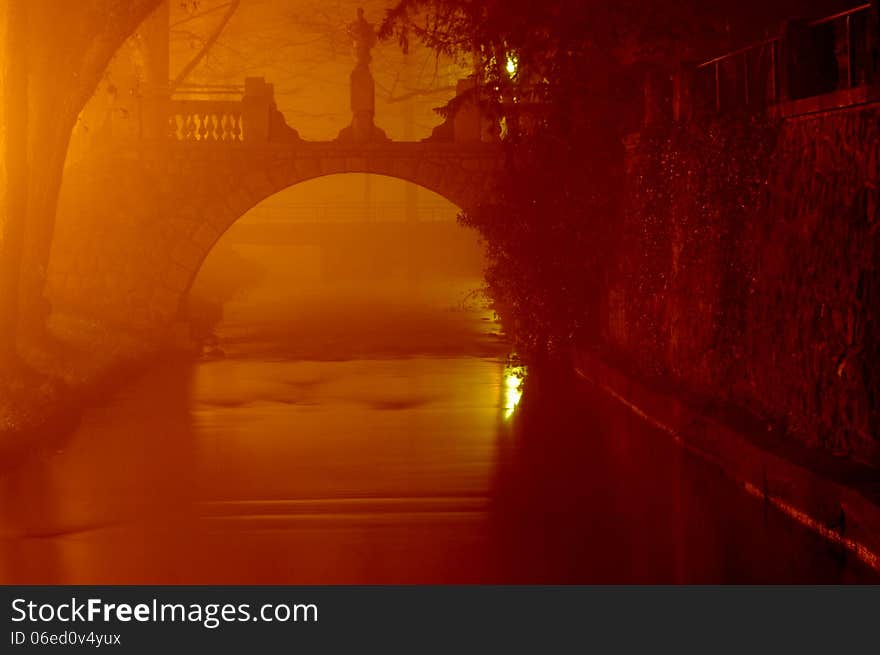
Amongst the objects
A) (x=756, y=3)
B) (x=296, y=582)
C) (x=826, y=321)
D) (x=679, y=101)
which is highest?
(x=756, y=3)

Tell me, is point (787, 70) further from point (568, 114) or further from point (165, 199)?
point (165, 199)

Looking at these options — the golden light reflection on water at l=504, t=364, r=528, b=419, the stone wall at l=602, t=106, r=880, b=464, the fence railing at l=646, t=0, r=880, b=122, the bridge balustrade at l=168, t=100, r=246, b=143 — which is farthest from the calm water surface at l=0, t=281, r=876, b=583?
the bridge balustrade at l=168, t=100, r=246, b=143

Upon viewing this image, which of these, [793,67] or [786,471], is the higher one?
[793,67]

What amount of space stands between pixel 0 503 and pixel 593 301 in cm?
1019

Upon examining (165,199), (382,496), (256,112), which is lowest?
(382,496)

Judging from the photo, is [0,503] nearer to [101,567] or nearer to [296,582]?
[101,567]

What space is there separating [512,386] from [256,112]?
904cm

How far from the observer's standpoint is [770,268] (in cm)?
1134

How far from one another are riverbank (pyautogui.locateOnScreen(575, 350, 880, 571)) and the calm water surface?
0.14 meters

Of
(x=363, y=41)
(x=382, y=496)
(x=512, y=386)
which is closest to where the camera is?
(x=382, y=496)

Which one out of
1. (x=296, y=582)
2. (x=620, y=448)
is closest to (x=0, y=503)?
(x=296, y=582)

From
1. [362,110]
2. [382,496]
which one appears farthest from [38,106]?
[362,110]

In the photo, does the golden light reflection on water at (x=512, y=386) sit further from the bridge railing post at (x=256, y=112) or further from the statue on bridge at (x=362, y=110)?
the bridge railing post at (x=256, y=112)

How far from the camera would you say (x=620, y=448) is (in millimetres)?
12625
